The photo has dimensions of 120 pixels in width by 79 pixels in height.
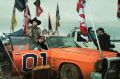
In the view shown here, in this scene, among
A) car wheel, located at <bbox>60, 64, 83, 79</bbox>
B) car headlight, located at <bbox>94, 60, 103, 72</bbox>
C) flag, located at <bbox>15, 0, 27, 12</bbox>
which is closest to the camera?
car headlight, located at <bbox>94, 60, 103, 72</bbox>

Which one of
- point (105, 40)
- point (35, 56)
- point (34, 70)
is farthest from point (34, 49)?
point (105, 40)

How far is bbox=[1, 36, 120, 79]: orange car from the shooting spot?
29.2ft

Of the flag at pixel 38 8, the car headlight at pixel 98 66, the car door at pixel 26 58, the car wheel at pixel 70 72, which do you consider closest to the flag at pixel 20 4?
the flag at pixel 38 8

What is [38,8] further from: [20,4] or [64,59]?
[64,59]

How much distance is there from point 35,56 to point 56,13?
1519 cm

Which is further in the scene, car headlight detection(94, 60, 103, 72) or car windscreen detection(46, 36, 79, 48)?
car windscreen detection(46, 36, 79, 48)

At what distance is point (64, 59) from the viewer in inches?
398

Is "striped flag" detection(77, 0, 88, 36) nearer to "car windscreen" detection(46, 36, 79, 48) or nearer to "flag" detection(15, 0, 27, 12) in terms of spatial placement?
"car windscreen" detection(46, 36, 79, 48)

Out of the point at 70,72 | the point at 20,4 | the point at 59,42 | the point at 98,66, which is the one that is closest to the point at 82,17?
the point at 59,42

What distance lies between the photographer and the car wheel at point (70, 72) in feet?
31.0

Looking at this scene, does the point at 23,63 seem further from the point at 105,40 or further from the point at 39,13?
the point at 39,13

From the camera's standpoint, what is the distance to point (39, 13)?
63.1ft

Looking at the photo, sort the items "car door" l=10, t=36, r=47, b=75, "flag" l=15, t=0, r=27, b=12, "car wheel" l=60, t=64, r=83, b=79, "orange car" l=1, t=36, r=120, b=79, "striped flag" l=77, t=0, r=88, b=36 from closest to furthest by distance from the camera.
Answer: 1. "orange car" l=1, t=36, r=120, b=79
2. "car wheel" l=60, t=64, r=83, b=79
3. "car door" l=10, t=36, r=47, b=75
4. "striped flag" l=77, t=0, r=88, b=36
5. "flag" l=15, t=0, r=27, b=12

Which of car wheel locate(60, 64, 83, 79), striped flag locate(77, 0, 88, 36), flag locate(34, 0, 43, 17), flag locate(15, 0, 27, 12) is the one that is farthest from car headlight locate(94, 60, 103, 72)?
flag locate(34, 0, 43, 17)
